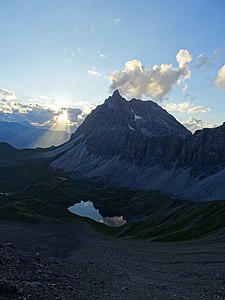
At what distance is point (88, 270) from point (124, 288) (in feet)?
34.0

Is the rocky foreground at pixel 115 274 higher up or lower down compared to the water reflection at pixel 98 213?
lower down

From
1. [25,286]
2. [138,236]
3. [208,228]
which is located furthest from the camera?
[138,236]

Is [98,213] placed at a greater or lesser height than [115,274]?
greater

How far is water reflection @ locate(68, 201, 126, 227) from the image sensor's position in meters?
160

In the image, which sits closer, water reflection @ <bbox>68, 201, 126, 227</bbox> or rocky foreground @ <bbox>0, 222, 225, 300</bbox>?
rocky foreground @ <bbox>0, 222, 225, 300</bbox>

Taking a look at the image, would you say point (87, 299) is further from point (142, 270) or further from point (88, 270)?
point (142, 270)

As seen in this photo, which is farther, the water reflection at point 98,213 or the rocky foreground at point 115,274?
the water reflection at point 98,213

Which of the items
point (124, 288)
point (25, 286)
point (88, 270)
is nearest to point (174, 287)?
point (124, 288)

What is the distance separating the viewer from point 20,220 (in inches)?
4771

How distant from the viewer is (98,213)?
586 feet

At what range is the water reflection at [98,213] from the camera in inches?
6280

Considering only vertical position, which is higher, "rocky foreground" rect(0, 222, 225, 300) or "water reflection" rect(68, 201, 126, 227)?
"water reflection" rect(68, 201, 126, 227)

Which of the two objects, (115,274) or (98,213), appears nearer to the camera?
(115,274)

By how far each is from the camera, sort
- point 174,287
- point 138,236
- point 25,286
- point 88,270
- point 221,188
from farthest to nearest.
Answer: point 221,188
point 138,236
point 88,270
point 174,287
point 25,286
